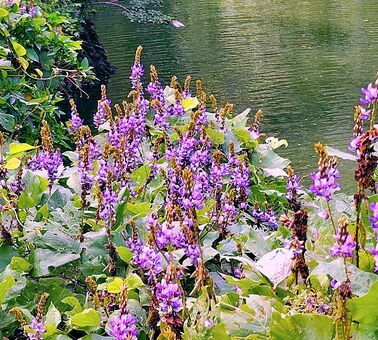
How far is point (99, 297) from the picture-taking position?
5.53 feet

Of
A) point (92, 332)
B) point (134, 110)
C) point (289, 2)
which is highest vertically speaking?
point (134, 110)

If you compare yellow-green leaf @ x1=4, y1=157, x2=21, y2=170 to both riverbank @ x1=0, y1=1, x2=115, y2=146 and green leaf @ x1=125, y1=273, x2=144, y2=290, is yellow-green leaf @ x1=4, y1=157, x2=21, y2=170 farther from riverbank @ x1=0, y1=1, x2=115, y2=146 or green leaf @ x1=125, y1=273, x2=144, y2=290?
riverbank @ x1=0, y1=1, x2=115, y2=146

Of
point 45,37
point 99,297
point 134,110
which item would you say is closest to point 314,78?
point 45,37

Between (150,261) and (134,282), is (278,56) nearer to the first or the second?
(134,282)

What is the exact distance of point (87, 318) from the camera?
5.15ft

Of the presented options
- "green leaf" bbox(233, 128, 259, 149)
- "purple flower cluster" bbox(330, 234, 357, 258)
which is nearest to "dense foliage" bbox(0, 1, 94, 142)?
"green leaf" bbox(233, 128, 259, 149)

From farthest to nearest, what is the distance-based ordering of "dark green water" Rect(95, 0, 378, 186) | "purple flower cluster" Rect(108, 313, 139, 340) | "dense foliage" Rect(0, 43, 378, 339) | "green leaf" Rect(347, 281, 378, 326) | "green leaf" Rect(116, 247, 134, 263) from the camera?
"dark green water" Rect(95, 0, 378, 186)
"green leaf" Rect(116, 247, 134, 263)
"purple flower cluster" Rect(108, 313, 139, 340)
"dense foliage" Rect(0, 43, 378, 339)
"green leaf" Rect(347, 281, 378, 326)

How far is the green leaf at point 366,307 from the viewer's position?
1.11 meters

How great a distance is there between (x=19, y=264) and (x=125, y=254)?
0.28 m

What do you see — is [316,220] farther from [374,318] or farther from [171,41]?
[171,41]

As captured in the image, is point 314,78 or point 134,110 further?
point 314,78

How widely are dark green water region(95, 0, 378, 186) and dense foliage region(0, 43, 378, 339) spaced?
587cm

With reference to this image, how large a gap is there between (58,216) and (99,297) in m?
0.42

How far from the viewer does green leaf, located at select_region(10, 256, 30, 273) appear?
5.99ft
